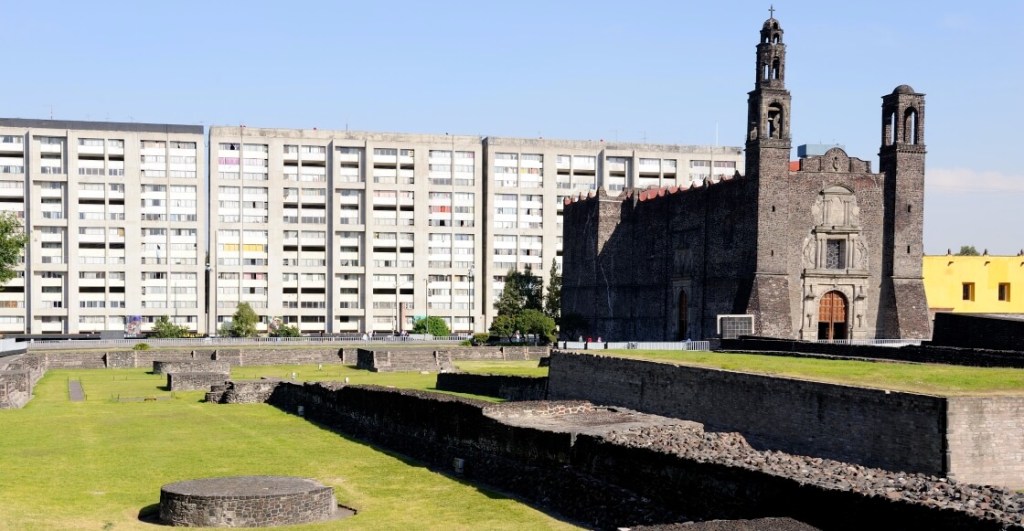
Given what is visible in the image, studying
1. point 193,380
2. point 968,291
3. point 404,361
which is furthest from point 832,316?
point 193,380

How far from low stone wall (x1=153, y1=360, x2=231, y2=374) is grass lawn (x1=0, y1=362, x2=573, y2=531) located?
1229 centimetres

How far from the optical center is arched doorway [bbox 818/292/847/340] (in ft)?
188

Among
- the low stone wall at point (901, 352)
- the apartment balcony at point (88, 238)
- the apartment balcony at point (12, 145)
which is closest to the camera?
the low stone wall at point (901, 352)

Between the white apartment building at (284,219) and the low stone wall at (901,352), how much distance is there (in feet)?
205

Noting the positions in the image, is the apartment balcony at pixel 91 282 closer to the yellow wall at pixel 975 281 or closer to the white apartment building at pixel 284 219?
the white apartment building at pixel 284 219

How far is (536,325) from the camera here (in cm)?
7700

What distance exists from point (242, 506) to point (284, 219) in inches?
3378

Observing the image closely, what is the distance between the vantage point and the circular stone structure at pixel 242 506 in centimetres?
1892

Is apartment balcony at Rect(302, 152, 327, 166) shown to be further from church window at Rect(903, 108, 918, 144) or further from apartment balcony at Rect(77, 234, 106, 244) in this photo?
church window at Rect(903, 108, 918, 144)

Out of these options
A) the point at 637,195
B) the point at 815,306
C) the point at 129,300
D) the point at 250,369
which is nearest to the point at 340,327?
the point at 129,300

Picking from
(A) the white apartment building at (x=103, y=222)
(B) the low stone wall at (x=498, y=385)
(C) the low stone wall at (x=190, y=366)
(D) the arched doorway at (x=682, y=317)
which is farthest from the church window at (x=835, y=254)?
(A) the white apartment building at (x=103, y=222)

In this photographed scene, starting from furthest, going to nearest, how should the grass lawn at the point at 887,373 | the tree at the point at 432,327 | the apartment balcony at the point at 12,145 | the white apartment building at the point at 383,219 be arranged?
the white apartment building at the point at 383,219, the apartment balcony at the point at 12,145, the tree at the point at 432,327, the grass lawn at the point at 887,373

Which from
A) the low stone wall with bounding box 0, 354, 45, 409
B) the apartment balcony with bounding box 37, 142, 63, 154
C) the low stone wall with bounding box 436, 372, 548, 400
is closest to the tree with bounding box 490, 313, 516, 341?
the low stone wall with bounding box 436, 372, 548, 400

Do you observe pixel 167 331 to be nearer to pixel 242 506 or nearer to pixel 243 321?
pixel 243 321
